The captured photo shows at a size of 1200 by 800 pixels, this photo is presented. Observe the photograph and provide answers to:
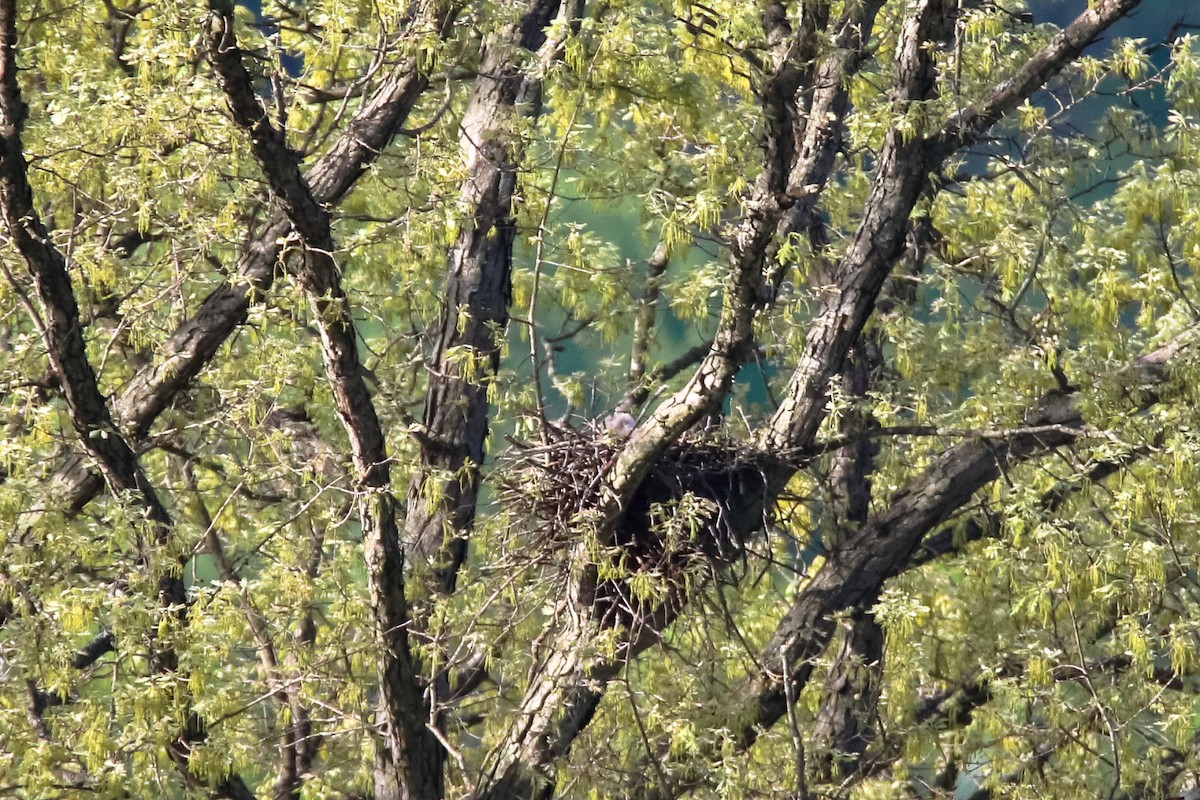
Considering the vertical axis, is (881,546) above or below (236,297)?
below

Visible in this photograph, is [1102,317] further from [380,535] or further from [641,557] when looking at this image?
[380,535]

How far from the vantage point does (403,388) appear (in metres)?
8.46

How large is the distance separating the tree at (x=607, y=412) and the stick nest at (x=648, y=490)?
23 mm

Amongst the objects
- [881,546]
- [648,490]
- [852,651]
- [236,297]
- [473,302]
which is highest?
[236,297]

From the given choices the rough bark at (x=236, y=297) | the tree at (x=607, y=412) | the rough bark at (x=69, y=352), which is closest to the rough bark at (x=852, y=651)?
the tree at (x=607, y=412)

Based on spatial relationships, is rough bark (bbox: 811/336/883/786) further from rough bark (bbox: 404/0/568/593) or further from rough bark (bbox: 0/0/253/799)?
rough bark (bbox: 0/0/253/799)

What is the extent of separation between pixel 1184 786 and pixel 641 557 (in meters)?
3.27

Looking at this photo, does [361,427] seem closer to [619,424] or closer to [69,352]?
[69,352]

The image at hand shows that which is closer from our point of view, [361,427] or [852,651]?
[361,427]

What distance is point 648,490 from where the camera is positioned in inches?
229

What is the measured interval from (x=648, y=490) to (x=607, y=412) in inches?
37.5

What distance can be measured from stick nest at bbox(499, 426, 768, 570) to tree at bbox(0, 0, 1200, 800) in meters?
0.02

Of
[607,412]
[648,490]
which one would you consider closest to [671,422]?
[648,490]

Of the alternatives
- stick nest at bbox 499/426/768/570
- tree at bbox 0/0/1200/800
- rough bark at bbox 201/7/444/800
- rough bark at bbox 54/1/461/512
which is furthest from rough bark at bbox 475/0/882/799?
rough bark at bbox 54/1/461/512
